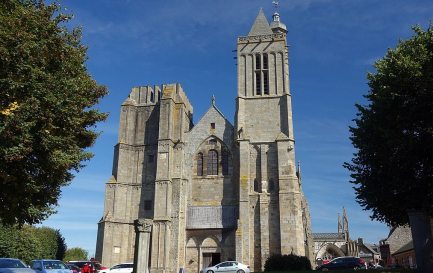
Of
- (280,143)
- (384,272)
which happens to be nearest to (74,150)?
Answer: (384,272)

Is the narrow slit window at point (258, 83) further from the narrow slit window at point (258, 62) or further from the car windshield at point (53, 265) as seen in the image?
the car windshield at point (53, 265)

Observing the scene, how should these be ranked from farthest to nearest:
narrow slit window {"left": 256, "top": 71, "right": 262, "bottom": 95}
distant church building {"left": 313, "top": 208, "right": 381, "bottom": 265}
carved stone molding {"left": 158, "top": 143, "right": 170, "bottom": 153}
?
distant church building {"left": 313, "top": 208, "right": 381, "bottom": 265}
narrow slit window {"left": 256, "top": 71, "right": 262, "bottom": 95}
carved stone molding {"left": 158, "top": 143, "right": 170, "bottom": 153}

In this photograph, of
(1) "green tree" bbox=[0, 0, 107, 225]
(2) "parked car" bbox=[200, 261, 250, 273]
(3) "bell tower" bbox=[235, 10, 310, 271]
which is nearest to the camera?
(1) "green tree" bbox=[0, 0, 107, 225]

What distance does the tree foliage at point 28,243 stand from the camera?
1502 inches

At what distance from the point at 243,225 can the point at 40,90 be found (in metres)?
24.7

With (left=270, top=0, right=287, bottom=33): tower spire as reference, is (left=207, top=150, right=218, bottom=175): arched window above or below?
below

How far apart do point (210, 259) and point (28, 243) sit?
17.3 m

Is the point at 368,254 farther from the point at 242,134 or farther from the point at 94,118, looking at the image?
the point at 94,118

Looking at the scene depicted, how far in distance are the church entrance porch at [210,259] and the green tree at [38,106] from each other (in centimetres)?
2135

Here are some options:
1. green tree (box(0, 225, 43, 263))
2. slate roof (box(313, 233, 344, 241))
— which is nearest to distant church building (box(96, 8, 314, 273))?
green tree (box(0, 225, 43, 263))

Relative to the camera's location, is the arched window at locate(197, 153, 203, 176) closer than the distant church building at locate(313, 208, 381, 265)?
Yes

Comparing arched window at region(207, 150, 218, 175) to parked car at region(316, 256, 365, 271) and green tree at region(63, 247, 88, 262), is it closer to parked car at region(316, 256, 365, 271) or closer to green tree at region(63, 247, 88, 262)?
parked car at region(316, 256, 365, 271)

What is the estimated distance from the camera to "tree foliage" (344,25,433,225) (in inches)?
705

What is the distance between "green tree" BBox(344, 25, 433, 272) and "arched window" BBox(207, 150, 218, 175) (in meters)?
18.1
